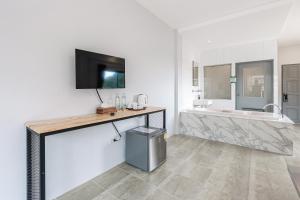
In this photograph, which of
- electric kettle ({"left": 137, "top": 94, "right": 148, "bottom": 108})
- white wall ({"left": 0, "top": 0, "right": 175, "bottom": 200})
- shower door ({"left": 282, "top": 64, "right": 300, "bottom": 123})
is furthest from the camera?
shower door ({"left": 282, "top": 64, "right": 300, "bottom": 123})

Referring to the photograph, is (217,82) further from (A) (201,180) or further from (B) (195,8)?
(A) (201,180)

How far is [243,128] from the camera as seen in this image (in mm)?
3119

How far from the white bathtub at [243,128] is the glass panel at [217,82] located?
1.85m

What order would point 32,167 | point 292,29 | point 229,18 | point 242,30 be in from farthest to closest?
point 292,29 < point 242,30 < point 229,18 < point 32,167

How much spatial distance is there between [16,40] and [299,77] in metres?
6.86

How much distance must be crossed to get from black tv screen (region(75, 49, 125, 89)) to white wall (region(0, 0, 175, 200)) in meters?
0.12

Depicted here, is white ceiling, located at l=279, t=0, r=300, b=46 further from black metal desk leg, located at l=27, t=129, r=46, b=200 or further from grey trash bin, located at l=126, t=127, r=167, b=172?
black metal desk leg, located at l=27, t=129, r=46, b=200

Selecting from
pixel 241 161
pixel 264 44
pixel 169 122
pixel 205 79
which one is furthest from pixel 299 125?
pixel 169 122

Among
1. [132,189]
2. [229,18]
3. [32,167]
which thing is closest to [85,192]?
[132,189]

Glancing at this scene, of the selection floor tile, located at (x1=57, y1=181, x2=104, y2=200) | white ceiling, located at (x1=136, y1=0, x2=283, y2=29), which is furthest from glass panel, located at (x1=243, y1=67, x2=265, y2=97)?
floor tile, located at (x1=57, y1=181, x2=104, y2=200)

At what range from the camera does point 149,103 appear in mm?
2959

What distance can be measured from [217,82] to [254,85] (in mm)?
1030

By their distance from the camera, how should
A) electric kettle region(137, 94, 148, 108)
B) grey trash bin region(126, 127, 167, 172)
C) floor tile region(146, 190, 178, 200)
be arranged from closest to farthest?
1. floor tile region(146, 190, 178, 200)
2. grey trash bin region(126, 127, 167, 172)
3. electric kettle region(137, 94, 148, 108)

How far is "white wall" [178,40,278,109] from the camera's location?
14.1 feet
